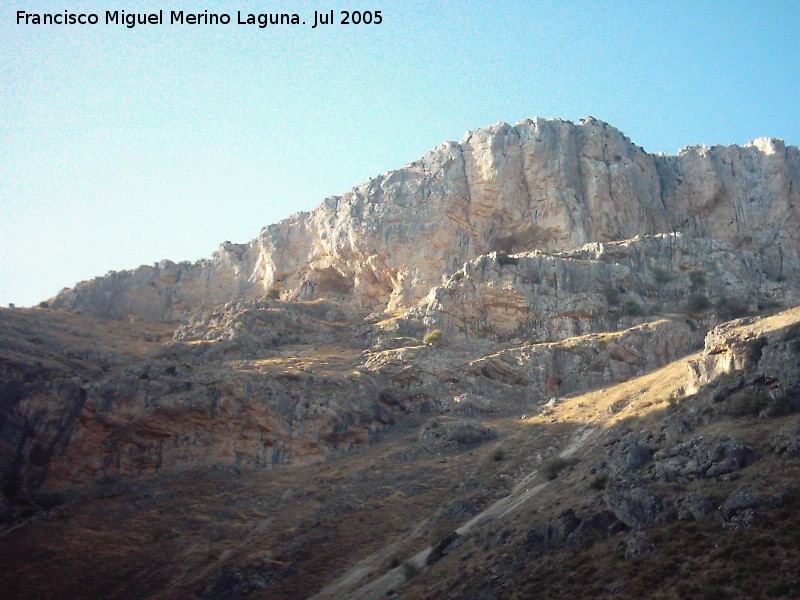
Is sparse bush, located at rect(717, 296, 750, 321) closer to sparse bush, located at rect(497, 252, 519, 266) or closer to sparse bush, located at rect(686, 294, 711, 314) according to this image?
sparse bush, located at rect(686, 294, 711, 314)

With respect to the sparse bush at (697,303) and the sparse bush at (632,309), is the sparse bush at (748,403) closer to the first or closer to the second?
the sparse bush at (632,309)

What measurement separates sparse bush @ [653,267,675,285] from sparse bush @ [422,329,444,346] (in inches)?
693

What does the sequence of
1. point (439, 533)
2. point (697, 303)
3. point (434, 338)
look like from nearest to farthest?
point (439, 533) → point (434, 338) → point (697, 303)

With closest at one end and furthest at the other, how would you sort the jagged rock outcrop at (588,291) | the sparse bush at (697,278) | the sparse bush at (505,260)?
the jagged rock outcrop at (588,291), the sparse bush at (697,278), the sparse bush at (505,260)

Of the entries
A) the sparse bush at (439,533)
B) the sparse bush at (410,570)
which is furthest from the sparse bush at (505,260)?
the sparse bush at (410,570)

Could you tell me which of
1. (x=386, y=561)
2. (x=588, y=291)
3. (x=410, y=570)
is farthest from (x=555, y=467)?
(x=588, y=291)

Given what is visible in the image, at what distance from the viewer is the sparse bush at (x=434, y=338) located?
5435 cm

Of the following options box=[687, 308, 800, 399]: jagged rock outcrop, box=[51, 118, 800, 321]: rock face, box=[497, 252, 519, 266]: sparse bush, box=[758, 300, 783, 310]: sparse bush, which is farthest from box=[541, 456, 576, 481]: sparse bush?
box=[51, 118, 800, 321]: rock face

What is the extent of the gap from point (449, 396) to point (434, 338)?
7.04 m

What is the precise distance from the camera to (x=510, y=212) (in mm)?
69750

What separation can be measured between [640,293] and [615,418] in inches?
844

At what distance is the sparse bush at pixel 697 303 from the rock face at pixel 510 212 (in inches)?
512

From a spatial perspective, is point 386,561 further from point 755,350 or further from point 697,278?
point 697,278

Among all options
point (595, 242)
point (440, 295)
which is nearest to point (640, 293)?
point (595, 242)
